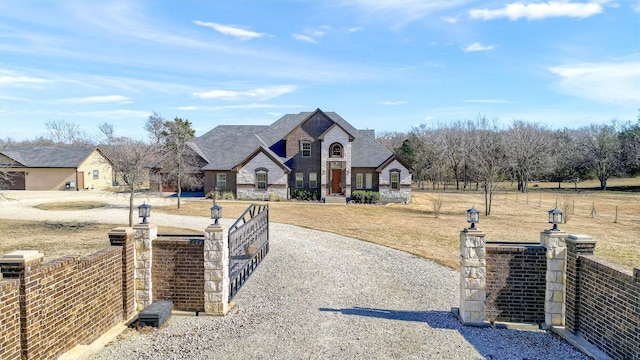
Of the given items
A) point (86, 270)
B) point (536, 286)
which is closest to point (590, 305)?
point (536, 286)

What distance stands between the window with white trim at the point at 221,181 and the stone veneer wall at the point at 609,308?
31.0 metres

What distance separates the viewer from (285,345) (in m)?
8.09

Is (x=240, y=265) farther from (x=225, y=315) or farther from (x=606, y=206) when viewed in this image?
(x=606, y=206)

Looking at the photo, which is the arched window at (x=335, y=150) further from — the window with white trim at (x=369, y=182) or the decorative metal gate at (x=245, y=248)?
the decorative metal gate at (x=245, y=248)

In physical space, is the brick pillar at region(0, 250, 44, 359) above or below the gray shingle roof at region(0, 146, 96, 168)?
below

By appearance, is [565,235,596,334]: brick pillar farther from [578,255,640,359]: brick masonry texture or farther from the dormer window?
the dormer window

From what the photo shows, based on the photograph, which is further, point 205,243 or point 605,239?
point 605,239

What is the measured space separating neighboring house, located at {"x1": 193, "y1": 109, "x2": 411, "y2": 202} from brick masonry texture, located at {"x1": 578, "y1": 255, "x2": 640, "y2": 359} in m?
27.8

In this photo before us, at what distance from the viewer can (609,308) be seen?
7.49 m

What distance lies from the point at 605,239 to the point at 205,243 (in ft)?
62.5

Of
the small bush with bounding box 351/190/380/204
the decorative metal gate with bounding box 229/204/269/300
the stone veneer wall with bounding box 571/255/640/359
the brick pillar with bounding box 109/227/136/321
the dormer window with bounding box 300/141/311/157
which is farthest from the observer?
the dormer window with bounding box 300/141/311/157

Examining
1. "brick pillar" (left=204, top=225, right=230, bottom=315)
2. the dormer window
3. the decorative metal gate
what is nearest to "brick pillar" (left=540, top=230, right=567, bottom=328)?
"brick pillar" (left=204, top=225, right=230, bottom=315)

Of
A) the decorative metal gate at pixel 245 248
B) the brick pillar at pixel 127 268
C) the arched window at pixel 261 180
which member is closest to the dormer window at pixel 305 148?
the arched window at pixel 261 180

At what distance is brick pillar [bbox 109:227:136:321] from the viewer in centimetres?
912
